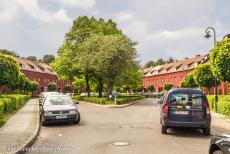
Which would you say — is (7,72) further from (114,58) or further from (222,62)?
(222,62)

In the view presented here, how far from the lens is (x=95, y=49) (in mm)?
45344

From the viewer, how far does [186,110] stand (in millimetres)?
12781

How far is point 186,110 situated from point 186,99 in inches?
17.4

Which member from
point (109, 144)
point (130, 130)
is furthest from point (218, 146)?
point (130, 130)

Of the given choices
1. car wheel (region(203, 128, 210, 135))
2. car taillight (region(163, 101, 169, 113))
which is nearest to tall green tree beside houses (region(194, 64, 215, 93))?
car wheel (region(203, 128, 210, 135))

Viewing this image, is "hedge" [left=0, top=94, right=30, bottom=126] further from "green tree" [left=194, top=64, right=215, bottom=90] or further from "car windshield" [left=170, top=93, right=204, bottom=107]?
"green tree" [left=194, top=64, right=215, bottom=90]

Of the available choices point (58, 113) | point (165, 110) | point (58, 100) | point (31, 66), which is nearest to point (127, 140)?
point (165, 110)

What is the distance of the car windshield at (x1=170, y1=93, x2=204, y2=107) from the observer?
12836 millimetres

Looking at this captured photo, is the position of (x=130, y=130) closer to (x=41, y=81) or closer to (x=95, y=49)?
(x=95, y=49)

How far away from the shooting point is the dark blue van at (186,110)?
12688 mm

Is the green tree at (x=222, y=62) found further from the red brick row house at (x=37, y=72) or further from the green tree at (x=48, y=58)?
the green tree at (x=48, y=58)

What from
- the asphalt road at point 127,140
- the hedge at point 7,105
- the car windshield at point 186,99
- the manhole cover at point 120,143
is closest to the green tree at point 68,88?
the hedge at point 7,105

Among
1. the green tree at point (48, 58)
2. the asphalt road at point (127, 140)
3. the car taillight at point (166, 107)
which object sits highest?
the green tree at point (48, 58)

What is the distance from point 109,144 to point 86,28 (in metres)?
45.0
